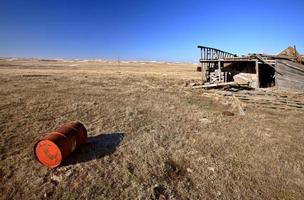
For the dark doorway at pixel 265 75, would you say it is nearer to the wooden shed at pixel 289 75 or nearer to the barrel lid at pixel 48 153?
the wooden shed at pixel 289 75

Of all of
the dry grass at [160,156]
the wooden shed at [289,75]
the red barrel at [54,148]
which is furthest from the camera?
the wooden shed at [289,75]

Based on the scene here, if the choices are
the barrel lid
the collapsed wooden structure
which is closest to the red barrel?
the barrel lid

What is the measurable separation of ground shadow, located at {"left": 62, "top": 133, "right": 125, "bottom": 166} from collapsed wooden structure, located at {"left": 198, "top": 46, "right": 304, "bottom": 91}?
11.7 meters

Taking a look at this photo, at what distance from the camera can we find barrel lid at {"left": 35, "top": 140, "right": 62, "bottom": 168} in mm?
5463

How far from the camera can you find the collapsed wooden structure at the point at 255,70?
1455 cm

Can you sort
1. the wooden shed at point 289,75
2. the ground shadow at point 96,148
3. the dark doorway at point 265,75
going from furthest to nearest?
the dark doorway at point 265,75 → the wooden shed at point 289,75 → the ground shadow at point 96,148

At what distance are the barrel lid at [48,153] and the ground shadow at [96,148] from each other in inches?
11.1

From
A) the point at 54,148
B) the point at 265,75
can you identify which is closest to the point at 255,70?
the point at 265,75

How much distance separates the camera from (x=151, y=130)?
27.5ft

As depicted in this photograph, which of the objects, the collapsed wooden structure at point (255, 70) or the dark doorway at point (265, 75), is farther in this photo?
the dark doorway at point (265, 75)

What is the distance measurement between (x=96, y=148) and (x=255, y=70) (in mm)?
15650

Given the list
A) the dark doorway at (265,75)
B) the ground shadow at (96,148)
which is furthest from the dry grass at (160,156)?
the dark doorway at (265,75)

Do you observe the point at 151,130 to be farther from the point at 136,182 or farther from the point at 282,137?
the point at 282,137

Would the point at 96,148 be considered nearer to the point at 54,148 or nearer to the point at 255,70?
the point at 54,148
